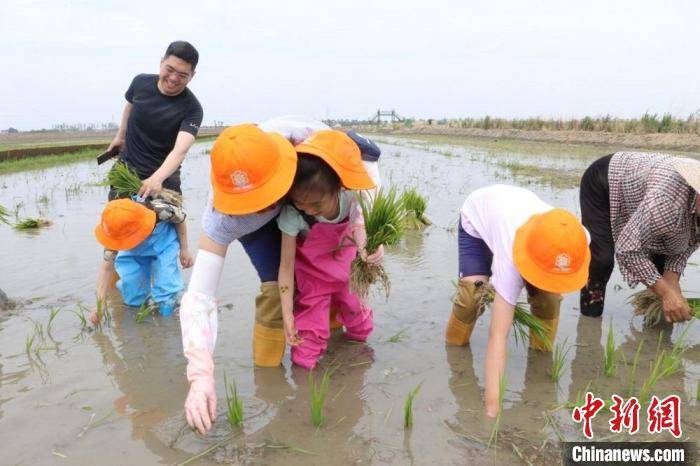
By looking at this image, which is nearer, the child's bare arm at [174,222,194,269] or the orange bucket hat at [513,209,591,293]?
the orange bucket hat at [513,209,591,293]

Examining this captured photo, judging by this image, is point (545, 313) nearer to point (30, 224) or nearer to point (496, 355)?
point (496, 355)

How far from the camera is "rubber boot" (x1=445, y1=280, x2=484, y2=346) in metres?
2.61

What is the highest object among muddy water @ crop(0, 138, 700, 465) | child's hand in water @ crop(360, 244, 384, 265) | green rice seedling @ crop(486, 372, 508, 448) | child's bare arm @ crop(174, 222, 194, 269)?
child's hand in water @ crop(360, 244, 384, 265)

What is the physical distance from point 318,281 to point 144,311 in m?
1.11

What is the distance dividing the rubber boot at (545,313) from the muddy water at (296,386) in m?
0.07

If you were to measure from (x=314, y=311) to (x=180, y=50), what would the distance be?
1715mm

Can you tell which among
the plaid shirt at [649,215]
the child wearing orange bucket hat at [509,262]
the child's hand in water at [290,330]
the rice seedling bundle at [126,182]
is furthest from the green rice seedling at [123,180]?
the plaid shirt at [649,215]

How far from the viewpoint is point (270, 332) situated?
254 cm

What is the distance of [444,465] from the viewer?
5.89ft

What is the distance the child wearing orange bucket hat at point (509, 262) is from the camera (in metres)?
1.94

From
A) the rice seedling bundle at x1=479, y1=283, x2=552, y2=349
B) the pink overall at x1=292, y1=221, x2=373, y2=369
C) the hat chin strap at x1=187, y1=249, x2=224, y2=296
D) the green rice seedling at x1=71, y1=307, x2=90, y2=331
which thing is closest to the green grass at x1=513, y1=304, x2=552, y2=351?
the rice seedling bundle at x1=479, y1=283, x2=552, y2=349

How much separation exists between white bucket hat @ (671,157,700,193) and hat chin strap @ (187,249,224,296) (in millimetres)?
2014

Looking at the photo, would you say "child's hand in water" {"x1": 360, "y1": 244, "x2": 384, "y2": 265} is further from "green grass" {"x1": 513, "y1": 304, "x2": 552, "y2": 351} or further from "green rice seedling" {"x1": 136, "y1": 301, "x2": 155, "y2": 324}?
"green rice seedling" {"x1": 136, "y1": 301, "x2": 155, "y2": 324}

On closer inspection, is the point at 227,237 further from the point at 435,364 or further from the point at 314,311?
the point at 435,364
